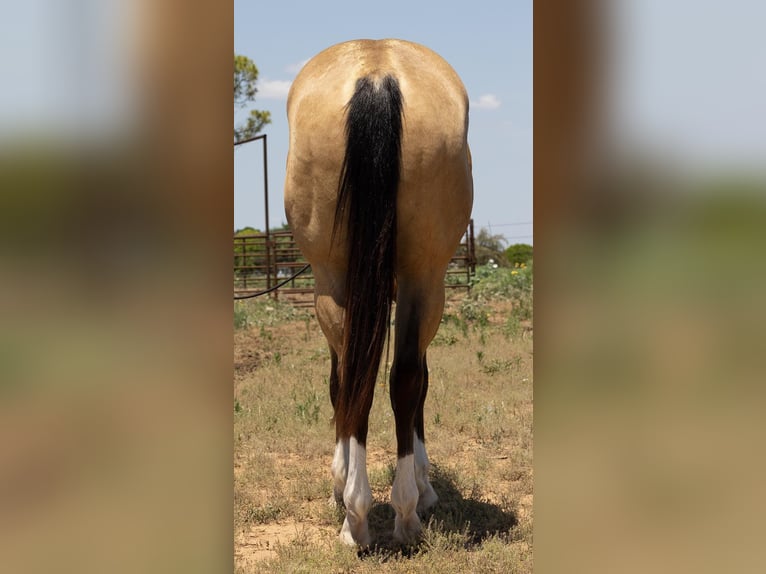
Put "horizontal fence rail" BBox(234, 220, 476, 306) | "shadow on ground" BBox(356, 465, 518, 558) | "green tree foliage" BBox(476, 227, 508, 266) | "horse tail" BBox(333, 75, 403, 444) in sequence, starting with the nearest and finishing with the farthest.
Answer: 1. "horse tail" BBox(333, 75, 403, 444)
2. "shadow on ground" BBox(356, 465, 518, 558)
3. "horizontal fence rail" BBox(234, 220, 476, 306)
4. "green tree foliage" BBox(476, 227, 508, 266)

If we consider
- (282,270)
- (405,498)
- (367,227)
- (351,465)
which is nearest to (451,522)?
(405,498)

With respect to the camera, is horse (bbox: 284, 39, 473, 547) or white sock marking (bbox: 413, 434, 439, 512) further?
white sock marking (bbox: 413, 434, 439, 512)

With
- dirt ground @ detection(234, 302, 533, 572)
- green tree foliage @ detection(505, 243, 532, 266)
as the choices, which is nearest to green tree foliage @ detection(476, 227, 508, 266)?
green tree foliage @ detection(505, 243, 532, 266)

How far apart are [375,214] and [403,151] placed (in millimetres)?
328

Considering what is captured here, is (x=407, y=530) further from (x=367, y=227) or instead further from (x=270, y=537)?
(x=367, y=227)

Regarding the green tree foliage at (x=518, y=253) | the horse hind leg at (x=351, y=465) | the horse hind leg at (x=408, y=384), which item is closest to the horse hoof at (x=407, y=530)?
the horse hind leg at (x=408, y=384)

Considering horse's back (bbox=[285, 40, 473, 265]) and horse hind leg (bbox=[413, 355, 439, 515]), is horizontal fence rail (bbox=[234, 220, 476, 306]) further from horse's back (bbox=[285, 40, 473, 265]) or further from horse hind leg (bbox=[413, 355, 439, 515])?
horse's back (bbox=[285, 40, 473, 265])

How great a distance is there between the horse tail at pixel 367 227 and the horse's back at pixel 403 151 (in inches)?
2.3

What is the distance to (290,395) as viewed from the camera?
244 inches

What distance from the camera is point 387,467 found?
14.5 feet

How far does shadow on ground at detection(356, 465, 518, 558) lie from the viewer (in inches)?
129
